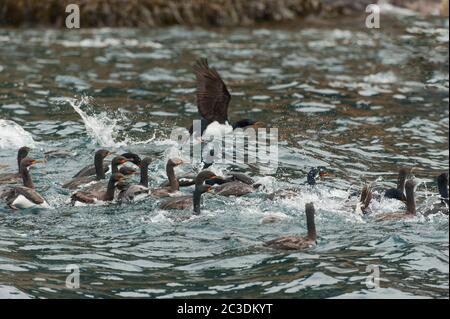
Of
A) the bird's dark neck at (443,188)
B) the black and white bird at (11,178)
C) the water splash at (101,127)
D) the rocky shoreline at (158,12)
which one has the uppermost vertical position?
the rocky shoreline at (158,12)

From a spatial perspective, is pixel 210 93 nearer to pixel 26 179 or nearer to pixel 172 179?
pixel 172 179

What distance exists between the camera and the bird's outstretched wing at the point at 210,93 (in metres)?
18.0

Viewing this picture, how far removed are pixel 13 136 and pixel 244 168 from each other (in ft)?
15.4

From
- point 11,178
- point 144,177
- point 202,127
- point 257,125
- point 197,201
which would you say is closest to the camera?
point 197,201

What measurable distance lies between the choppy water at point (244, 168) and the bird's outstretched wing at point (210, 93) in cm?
104

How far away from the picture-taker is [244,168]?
17438 millimetres

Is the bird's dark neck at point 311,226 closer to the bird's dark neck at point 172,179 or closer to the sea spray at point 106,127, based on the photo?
the bird's dark neck at point 172,179

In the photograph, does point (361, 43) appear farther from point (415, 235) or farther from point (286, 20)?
point (415, 235)

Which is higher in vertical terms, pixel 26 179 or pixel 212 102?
pixel 212 102

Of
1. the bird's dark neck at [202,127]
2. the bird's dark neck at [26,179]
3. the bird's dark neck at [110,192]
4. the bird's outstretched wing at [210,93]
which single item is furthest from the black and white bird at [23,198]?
the bird's dark neck at [202,127]

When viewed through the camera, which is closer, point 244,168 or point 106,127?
point 244,168

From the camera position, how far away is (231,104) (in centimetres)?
2278

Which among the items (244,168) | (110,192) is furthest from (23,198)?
(244,168)
